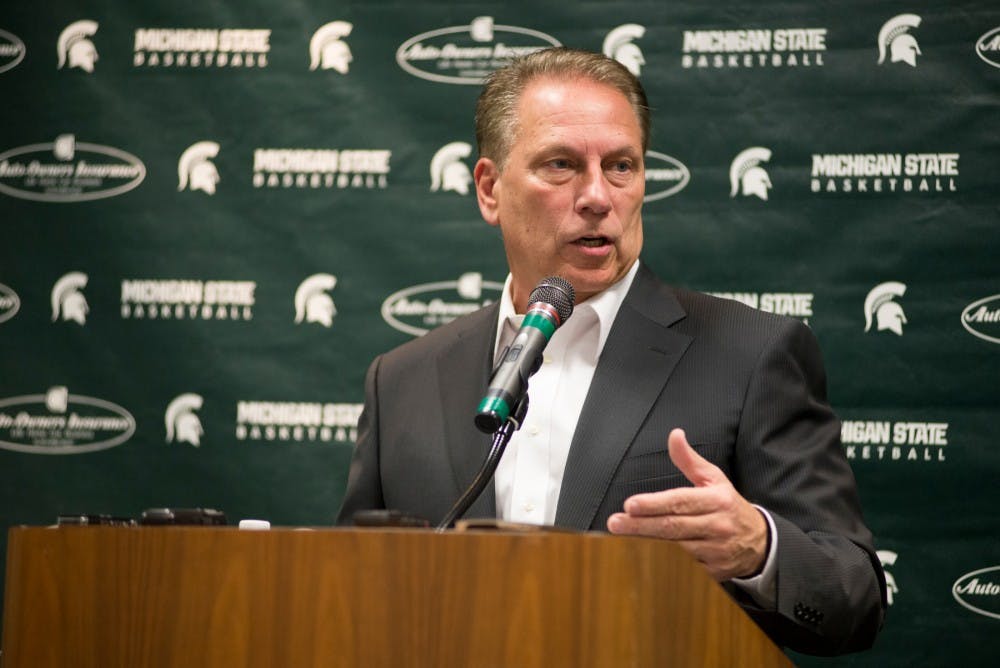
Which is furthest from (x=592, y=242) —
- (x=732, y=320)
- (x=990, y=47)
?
(x=990, y=47)

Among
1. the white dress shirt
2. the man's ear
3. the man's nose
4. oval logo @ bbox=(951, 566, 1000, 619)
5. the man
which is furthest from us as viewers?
oval logo @ bbox=(951, 566, 1000, 619)

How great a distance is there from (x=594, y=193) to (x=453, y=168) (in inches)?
49.8

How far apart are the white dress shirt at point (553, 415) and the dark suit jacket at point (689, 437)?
52 millimetres

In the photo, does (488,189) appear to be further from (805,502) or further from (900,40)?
(900,40)

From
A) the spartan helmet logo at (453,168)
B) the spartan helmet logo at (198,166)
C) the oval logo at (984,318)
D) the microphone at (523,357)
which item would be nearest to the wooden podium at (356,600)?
the microphone at (523,357)

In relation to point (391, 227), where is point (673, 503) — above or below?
below

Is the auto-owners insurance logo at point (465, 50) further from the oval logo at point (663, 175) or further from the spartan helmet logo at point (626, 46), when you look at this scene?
the oval logo at point (663, 175)

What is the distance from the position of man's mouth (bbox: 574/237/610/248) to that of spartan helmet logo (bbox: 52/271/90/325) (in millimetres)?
2107

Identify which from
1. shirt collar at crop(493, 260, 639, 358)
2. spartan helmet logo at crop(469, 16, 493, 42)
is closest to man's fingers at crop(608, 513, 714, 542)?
shirt collar at crop(493, 260, 639, 358)

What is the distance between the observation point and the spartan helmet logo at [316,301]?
13.7 feet

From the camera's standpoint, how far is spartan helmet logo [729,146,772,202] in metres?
3.93

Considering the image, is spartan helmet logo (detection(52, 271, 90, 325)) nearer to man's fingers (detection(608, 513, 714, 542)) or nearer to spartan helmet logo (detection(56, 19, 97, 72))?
spartan helmet logo (detection(56, 19, 97, 72))

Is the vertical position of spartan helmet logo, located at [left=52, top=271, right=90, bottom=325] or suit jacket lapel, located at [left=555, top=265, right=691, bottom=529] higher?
spartan helmet logo, located at [left=52, top=271, right=90, bottom=325]

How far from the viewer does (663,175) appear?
13.1 feet
